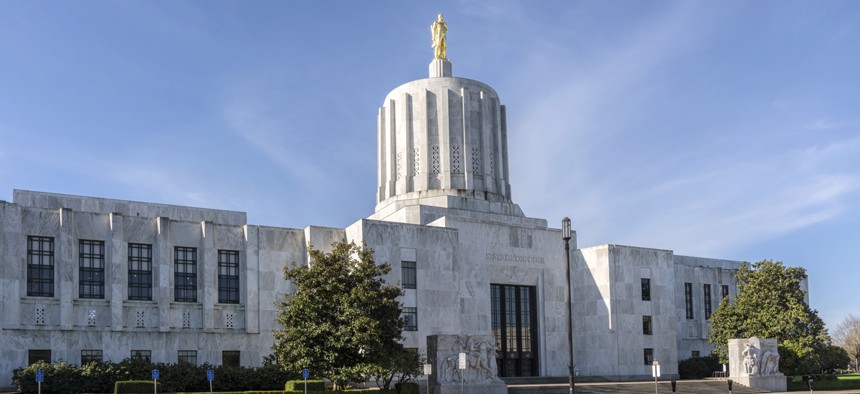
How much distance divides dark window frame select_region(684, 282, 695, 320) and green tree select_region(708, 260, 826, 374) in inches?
407

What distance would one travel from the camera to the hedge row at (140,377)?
40531mm

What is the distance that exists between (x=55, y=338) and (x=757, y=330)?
4307 cm

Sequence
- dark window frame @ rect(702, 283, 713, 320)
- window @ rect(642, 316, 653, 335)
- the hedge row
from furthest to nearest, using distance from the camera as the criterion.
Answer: dark window frame @ rect(702, 283, 713, 320) < window @ rect(642, 316, 653, 335) < the hedge row

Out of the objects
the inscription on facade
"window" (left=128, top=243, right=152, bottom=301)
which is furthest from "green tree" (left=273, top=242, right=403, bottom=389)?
the inscription on facade

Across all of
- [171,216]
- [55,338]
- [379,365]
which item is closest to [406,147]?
[171,216]

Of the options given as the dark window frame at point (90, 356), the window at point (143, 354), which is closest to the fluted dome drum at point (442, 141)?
the window at point (143, 354)

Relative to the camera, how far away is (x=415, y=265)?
52.1 m

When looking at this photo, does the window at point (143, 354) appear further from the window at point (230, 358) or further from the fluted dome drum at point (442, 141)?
the fluted dome drum at point (442, 141)

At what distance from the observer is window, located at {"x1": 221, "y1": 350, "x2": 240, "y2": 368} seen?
48719mm

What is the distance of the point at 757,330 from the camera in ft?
193

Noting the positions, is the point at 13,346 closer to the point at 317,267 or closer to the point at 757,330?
the point at 317,267

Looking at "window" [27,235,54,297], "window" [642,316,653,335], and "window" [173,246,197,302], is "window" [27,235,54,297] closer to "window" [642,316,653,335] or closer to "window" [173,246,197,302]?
"window" [173,246,197,302]

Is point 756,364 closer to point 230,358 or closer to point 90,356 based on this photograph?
point 230,358

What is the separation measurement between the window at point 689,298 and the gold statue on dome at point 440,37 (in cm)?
2758
